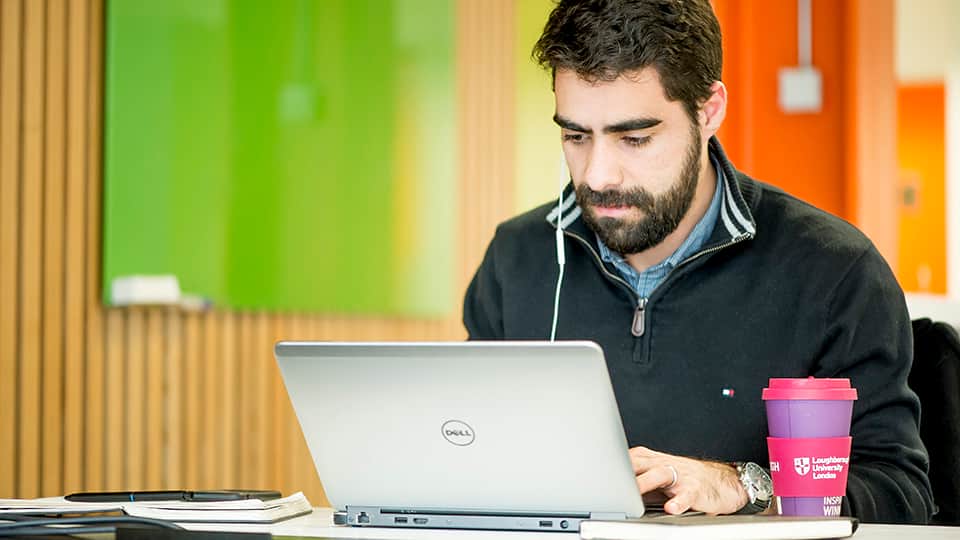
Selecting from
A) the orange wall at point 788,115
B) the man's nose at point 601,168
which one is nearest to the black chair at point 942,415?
the man's nose at point 601,168

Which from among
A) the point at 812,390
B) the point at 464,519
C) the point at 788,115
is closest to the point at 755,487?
the point at 812,390

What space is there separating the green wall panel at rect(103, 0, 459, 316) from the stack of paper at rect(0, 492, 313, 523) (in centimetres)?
167

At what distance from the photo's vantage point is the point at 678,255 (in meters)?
2.16

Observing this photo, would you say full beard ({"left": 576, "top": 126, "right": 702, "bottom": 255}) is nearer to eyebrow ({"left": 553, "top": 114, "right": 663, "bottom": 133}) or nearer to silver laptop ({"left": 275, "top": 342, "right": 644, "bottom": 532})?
eyebrow ({"left": 553, "top": 114, "right": 663, "bottom": 133})

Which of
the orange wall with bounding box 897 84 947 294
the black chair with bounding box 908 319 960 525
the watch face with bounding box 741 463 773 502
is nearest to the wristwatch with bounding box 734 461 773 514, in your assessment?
the watch face with bounding box 741 463 773 502

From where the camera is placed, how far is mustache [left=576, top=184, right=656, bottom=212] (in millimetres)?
2025

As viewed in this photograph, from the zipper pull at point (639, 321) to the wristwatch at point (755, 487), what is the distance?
18.8 inches

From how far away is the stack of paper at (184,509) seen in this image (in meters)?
1.47

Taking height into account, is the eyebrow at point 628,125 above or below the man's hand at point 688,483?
above

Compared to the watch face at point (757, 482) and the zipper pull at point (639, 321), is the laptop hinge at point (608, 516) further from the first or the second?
the zipper pull at point (639, 321)

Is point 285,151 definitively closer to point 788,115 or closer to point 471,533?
point 788,115

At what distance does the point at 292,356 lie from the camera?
1.37m

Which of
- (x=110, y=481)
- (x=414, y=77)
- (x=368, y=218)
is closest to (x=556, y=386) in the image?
(x=110, y=481)

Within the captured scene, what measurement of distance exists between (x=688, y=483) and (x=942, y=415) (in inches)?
23.9
